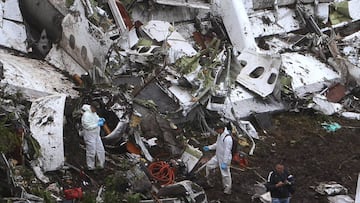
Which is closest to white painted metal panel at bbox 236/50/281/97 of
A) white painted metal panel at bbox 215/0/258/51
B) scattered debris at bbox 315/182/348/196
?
white painted metal panel at bbox 215/0/258/51

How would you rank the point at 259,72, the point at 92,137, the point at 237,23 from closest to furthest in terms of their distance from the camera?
the point at 92,137, the point at 259,72, the point at 237,23

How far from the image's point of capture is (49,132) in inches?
439

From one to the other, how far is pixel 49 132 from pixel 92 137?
0.71 meters

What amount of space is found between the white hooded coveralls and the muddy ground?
0.67 feet

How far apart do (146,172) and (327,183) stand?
3.19 m

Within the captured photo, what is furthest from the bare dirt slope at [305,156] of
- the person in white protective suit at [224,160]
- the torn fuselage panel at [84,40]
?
the torn fuselage panel at [84,40]

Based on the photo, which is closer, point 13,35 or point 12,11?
point 13,35

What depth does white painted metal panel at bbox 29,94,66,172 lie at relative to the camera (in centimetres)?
1108

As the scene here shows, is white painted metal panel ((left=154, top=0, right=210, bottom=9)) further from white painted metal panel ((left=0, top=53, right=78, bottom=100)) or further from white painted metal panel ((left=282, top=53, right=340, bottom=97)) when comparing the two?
white painted metal panel ((left=0, top=53, right=78, bottom=100))

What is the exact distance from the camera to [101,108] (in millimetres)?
12445

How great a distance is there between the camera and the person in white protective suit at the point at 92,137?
1140 cm

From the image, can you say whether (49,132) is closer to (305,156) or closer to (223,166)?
(223,166)

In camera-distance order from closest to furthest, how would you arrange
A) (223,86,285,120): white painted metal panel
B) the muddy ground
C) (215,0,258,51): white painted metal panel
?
the muddy ground → (223,86,285,120): white painted metal panel → (215,0,258,51): white painted metal panel

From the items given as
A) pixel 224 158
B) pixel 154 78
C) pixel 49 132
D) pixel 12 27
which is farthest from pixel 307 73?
pixel 49 132
